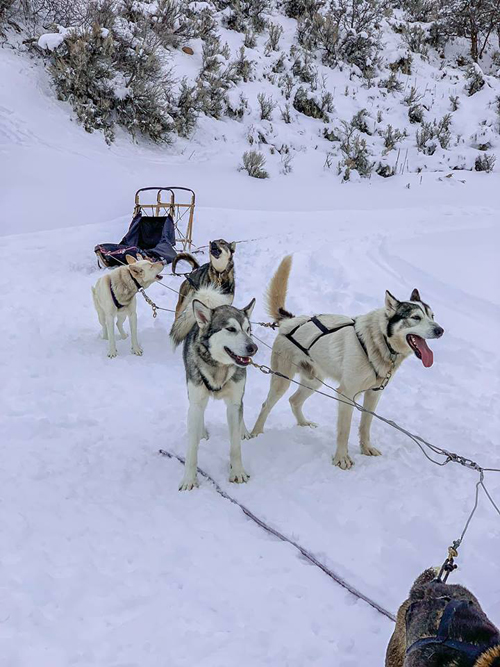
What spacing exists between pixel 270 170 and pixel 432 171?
3.39m

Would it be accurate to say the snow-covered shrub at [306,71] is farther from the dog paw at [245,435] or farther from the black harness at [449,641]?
the black harness at [449,641]

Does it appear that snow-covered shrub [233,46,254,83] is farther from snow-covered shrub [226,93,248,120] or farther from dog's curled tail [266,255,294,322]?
dog's curled tail [266,255,294,322]

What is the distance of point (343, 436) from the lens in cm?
289

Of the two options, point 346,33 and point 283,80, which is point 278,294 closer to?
point 283,80

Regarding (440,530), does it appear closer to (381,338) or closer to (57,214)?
(381,338)

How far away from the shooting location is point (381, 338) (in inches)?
109

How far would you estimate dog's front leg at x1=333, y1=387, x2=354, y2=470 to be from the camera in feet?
9.37

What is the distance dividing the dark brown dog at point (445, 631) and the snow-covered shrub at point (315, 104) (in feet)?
39.2

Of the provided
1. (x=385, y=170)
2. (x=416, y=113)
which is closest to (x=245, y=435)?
(x=385, y=170)

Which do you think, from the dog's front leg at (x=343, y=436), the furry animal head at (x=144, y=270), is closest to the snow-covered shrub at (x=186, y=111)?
the furry animal head at (x=144, y=270)

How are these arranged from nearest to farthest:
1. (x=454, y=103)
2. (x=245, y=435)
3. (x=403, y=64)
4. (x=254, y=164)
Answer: (x=245, y=435) < (x=254, y=164) < (x=454, y=103) < (x=403, y=64)

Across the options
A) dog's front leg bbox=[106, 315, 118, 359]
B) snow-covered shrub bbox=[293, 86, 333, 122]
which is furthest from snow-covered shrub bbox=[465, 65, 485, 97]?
dog's front leg bbox=[106, 315, 118, 359]

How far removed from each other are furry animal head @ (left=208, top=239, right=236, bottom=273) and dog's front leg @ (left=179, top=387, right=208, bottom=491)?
202cm

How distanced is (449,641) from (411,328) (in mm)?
1760
